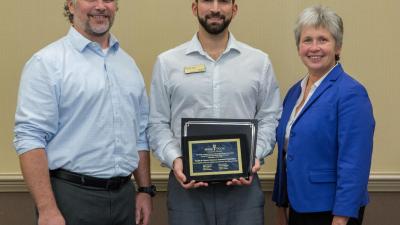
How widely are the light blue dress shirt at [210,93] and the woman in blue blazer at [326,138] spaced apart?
8.5 inches

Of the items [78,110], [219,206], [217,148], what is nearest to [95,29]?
[78,110]

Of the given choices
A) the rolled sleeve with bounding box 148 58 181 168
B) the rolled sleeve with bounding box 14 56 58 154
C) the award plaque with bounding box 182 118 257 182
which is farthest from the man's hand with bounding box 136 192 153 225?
the rolled sleeve with bounding box 14 56 58 154

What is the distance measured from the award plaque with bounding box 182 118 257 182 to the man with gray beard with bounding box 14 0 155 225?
291 millimetres

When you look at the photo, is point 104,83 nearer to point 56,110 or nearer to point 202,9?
point 56,110

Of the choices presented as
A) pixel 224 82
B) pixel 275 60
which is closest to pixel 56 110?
pixel 224 82

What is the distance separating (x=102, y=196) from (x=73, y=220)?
0.56ft

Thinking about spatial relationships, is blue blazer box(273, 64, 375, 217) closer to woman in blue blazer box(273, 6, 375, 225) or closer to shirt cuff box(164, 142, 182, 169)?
woman in blue blazer box(273, 6, 375, 225)

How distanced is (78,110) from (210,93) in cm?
72

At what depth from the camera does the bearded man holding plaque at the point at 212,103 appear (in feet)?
8.29

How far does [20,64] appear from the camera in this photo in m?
3.29

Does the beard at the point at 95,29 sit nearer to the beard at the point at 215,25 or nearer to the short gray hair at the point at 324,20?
the beard at the point at 215,25

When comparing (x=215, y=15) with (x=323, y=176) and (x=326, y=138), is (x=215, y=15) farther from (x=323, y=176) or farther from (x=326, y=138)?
(x=323, y=176)

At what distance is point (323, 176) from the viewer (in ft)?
7.67

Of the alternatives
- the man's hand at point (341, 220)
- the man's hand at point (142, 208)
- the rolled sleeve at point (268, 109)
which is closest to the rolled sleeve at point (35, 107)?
the man's hand at point (142, 208)
